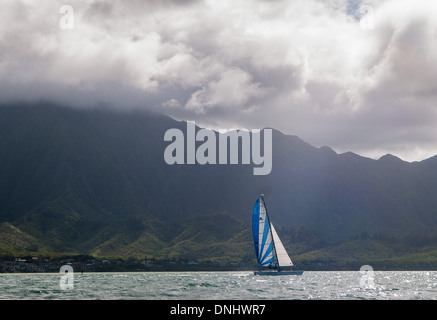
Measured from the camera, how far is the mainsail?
175625 millimetres

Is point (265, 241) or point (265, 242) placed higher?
point (265, 241)

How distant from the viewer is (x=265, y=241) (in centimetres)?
18175

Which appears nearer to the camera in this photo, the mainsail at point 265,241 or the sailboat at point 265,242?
the mainsail at point 265,241

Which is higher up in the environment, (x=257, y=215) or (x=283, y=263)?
(x=257, y=215)

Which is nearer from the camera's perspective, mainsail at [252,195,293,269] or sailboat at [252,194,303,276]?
mainsail at [252,195,293,269]

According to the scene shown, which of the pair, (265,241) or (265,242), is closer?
(265,241)

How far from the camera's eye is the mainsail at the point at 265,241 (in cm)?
17562
